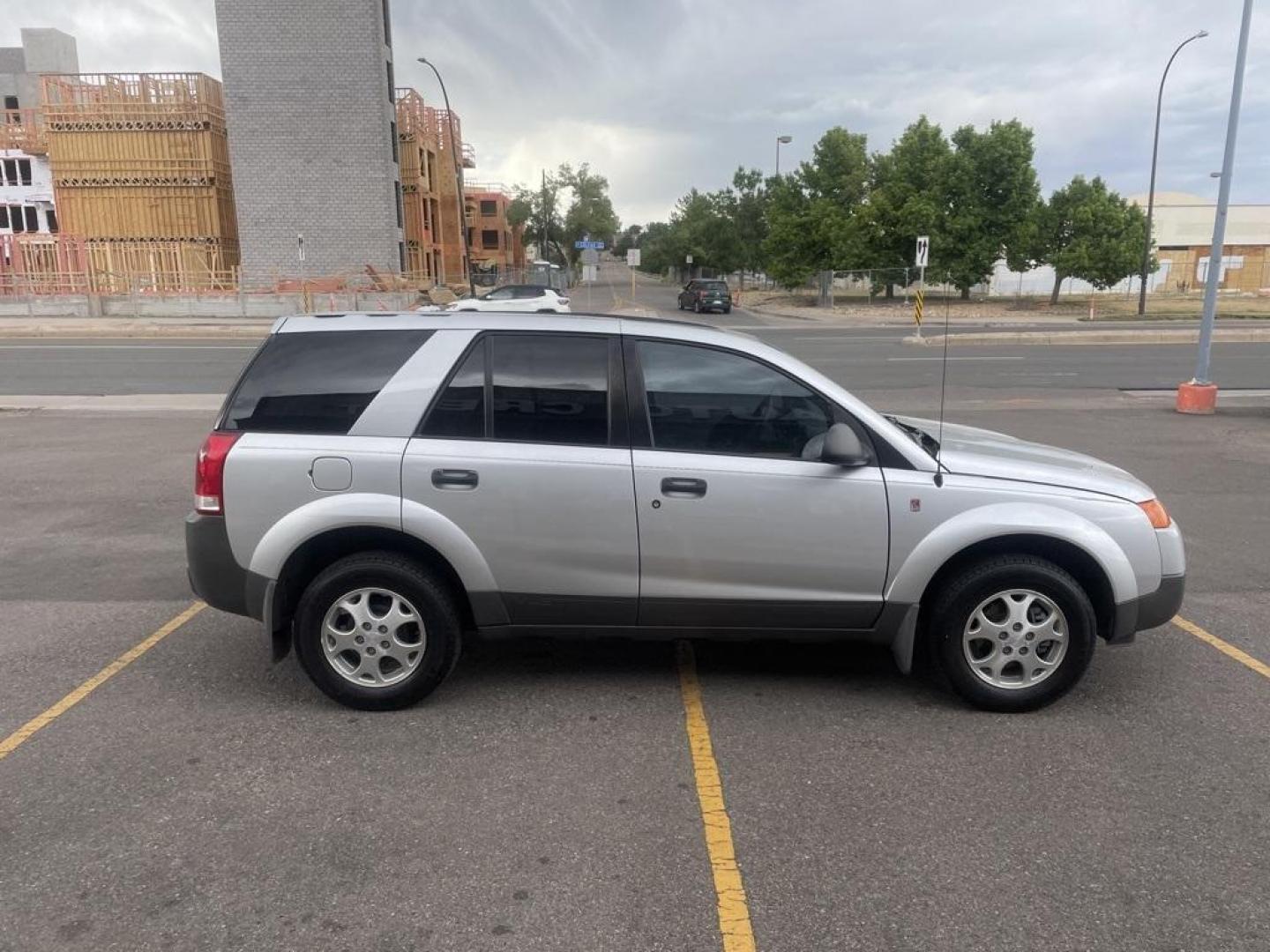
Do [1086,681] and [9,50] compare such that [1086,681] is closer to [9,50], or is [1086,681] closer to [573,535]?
[573,535]

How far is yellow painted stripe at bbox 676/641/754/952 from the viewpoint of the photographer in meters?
2.77

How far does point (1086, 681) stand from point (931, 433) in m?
1.39

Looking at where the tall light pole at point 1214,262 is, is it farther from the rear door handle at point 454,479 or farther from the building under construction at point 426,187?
the building under construction at point 426,187

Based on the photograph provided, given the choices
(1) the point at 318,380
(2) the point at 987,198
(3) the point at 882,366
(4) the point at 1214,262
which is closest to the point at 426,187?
(2) the point at 987,198

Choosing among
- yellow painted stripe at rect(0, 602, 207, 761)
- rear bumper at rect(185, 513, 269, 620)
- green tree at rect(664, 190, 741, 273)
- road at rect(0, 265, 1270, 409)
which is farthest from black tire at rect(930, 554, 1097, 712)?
green tree at rect(664, 190, 741, 273)

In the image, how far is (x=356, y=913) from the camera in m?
2.84

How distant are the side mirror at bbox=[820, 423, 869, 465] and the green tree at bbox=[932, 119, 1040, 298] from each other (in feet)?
133

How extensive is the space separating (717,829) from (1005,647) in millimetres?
1618

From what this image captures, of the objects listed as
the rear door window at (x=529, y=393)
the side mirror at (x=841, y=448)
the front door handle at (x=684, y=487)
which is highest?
the rear door window at (x=529, y=393)

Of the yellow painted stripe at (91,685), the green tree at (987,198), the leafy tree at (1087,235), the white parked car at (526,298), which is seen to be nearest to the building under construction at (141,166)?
the white parked car at (526,298)

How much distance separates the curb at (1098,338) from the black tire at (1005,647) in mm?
22513

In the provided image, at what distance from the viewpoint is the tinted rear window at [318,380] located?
4145 mm

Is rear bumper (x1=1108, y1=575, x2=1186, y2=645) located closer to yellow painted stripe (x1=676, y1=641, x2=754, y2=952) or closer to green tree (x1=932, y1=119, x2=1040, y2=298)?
yellow painted stripe (x1=676, y1=641, x2=754, y2=952)

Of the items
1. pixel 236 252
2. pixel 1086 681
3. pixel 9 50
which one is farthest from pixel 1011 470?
pixel 9 50
